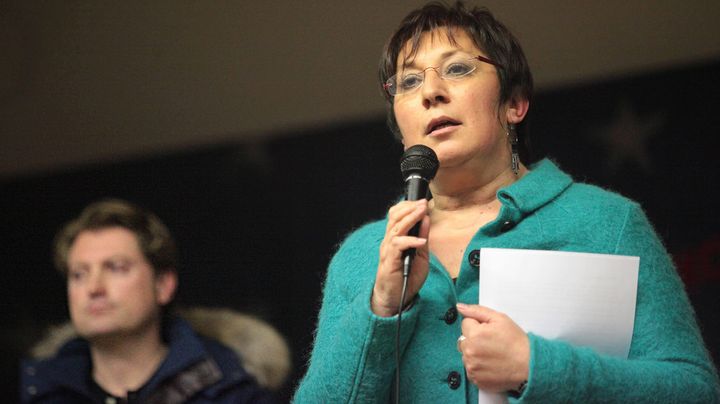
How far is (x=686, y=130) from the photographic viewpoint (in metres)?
3.32

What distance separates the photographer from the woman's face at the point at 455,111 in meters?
1.77

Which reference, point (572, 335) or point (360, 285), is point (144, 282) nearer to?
point (360, 285)

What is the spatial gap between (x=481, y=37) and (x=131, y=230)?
181 cm

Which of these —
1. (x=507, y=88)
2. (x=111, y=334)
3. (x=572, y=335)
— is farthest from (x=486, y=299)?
(x=111, y=334)

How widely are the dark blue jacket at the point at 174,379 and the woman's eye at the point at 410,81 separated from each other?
1.45 metres

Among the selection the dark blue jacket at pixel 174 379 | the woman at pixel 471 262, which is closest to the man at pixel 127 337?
the dark blue jacket at pixel 174 379

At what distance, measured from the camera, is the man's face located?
10.3ft

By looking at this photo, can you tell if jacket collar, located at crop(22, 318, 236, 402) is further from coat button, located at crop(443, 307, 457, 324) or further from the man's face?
coat button, located at crop(443, 307, 457, 324)

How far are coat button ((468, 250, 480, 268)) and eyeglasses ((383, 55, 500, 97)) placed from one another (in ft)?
1.12

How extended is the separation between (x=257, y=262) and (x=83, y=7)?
136 cm

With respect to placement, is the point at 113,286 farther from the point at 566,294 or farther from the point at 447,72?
the point at 566,294

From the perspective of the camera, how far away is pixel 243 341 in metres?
3.43

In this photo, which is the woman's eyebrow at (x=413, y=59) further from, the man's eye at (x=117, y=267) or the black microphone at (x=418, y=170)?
the man's eye at (x=117, y=267)

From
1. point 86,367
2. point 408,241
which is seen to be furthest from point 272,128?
point 408,241
